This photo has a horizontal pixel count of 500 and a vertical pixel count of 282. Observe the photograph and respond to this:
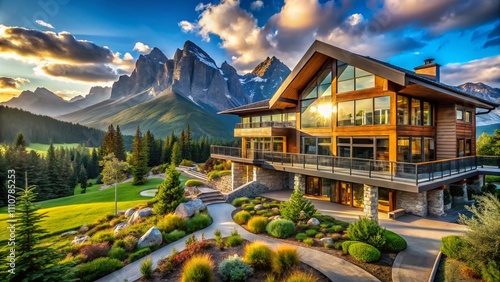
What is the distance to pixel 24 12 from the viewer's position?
8.95 meters

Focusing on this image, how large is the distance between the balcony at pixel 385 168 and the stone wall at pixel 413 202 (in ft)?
4.79

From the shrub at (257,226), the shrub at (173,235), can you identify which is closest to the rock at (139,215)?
the shrub at (173,235)

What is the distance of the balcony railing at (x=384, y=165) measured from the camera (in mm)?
11562

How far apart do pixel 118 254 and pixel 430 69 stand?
25.2m

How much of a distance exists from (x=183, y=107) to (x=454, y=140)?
14119 centimetres

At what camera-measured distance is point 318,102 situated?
17688mm

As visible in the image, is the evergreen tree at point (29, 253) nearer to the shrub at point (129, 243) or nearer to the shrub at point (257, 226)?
the shrub at point (129, 243)

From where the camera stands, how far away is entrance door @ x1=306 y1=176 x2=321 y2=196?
17438 millimetres

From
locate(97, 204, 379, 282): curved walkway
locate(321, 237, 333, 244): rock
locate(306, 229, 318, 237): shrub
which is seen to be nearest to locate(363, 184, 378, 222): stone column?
locate(306, 229, 318, 237): shrub

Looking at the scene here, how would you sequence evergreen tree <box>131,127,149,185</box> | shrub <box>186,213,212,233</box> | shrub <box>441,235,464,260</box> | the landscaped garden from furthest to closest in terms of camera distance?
1. evergreen tree <box>131,127,149,185</box>
2. shrub <box>186,213,212,233</box>
3. the landscaped garden
4. shrub <box>441,235,464,260</box>

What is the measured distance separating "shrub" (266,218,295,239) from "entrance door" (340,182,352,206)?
640cm

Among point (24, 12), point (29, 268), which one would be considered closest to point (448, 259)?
point (29, 268)

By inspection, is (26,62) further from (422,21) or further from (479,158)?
(479,158)

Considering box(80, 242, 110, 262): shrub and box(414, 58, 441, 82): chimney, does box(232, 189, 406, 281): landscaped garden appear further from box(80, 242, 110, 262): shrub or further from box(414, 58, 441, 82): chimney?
box(414, 58, 441, 82): chimney
